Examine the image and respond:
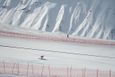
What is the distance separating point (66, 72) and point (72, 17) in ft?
1.74

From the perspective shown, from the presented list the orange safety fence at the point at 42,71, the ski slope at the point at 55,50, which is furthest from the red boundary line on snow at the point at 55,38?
Answer: the orange safety fence at the point at 42,71

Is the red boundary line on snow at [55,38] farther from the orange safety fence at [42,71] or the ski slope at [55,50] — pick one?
the orange safety fence at [42,71]

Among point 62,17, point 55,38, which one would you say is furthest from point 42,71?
point 62,17

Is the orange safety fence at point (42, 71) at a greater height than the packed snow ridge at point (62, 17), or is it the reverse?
the packed snow ridge at point (62, 17)

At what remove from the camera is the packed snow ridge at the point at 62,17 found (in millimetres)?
2150

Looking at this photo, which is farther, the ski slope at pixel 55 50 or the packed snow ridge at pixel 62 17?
the packed snow ridge at pixel 62 17

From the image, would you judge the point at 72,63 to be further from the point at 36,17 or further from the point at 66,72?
the point at 36,17

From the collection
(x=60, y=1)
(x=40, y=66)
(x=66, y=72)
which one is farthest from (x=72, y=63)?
(x=60, y=1)

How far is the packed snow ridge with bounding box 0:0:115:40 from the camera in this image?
2.15m

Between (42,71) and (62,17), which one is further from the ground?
(62,17)

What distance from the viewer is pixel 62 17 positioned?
2184 millimetres

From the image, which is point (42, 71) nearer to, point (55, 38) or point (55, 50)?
point (55, 50)

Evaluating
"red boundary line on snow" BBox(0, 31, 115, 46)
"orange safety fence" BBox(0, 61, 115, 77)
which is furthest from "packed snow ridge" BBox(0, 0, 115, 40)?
"orange safety fence" BBox(0, 61, 115, 77)

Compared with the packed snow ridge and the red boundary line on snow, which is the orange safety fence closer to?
the red boundary line on snow
